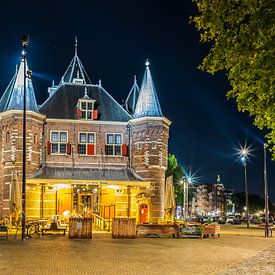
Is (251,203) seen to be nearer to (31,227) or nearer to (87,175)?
(87,175)

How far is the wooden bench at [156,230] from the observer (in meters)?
28.6

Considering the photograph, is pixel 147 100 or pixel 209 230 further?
pixel 147 100

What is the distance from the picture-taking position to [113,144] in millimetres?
42125

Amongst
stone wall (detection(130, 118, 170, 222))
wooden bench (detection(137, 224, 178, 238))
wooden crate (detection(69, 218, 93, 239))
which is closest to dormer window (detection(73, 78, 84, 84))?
stone wall (detection(130, 118, 170, 222))

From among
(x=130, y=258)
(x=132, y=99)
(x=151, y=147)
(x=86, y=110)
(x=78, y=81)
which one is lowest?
(x=130, y=258)

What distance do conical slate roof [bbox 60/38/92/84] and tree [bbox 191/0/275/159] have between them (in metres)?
32.6

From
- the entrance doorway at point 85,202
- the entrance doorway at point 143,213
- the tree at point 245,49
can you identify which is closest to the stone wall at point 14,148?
the entrance doorway at point 85,202

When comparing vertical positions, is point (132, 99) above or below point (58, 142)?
above

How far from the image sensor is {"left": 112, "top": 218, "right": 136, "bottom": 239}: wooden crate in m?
26.9

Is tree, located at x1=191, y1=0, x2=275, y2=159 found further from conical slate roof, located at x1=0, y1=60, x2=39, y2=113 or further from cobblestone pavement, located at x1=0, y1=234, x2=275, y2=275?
conical slate roof, located at x1=0, y1=60, x2=39, y2=113

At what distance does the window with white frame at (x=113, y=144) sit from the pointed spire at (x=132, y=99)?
3693mm

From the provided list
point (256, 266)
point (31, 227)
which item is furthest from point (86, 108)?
point (256, 266)

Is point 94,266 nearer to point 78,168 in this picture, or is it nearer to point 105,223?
point 105,223

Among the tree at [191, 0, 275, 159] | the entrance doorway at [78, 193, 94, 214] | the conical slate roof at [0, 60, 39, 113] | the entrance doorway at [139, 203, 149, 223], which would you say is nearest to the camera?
the tree at [191, 0, 275, 159]
